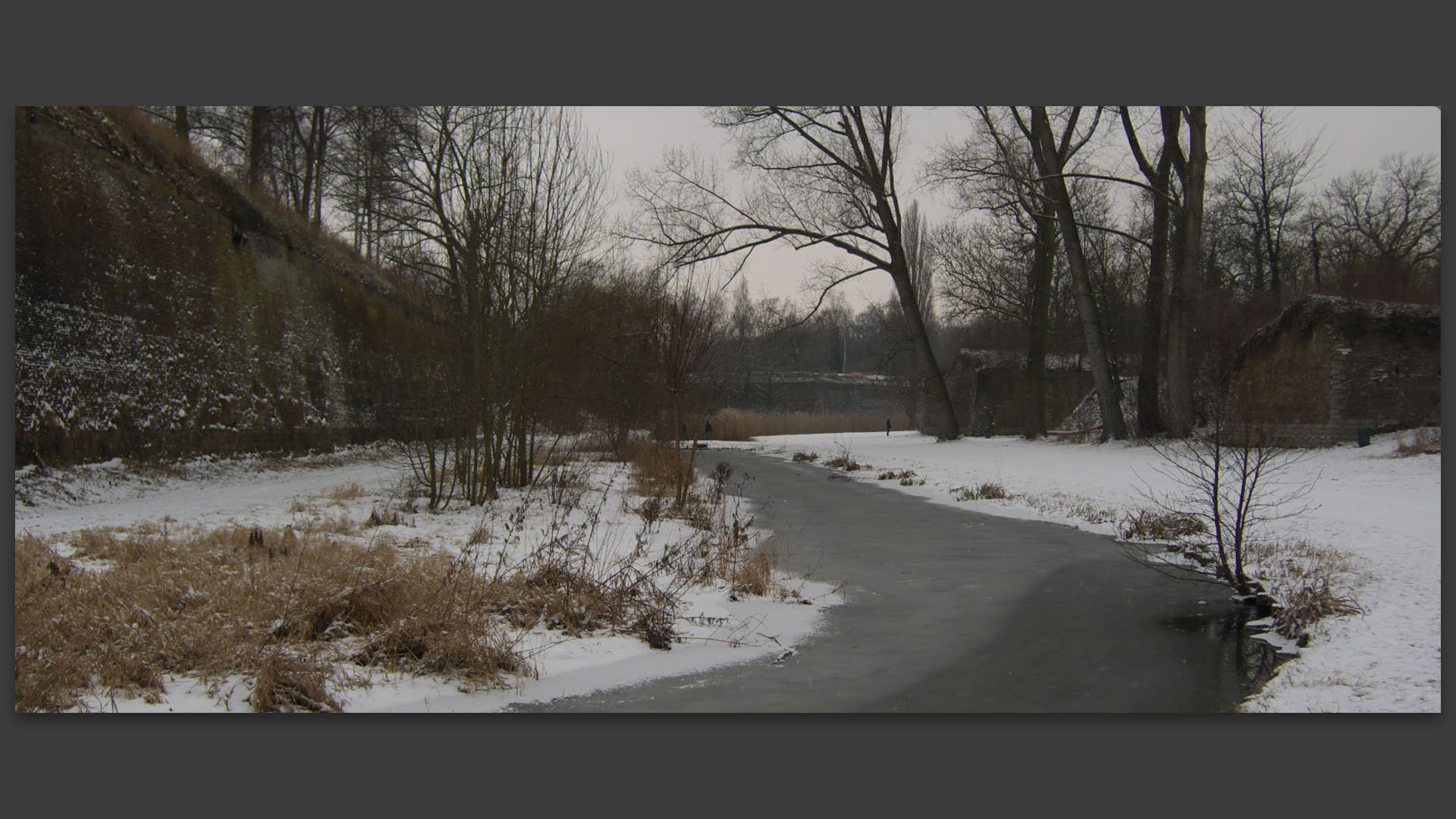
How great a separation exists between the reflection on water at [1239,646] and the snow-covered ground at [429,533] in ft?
8.54

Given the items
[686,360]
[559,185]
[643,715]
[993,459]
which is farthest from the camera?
[993,459]

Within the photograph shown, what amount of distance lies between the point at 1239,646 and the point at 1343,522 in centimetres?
403

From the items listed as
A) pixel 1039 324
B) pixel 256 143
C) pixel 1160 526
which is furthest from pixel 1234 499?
pixel 256 143

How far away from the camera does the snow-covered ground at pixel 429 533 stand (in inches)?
182

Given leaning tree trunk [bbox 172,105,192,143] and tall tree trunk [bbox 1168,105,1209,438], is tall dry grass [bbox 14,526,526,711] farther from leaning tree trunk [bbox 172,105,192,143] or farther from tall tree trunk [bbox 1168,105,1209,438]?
tall tree trunk [bbox 1168,105,1209,438]

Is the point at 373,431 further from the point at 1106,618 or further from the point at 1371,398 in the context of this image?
the point at 1371,398

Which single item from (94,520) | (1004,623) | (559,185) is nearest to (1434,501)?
(1004,623)

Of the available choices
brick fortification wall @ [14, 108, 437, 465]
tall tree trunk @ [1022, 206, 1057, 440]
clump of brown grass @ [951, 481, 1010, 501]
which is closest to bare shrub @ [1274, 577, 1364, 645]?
clump of brown grass @ [951, 481, 1010, 501]

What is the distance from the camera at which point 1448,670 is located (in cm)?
470

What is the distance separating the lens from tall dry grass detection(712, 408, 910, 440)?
38344mm

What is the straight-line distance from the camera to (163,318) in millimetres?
11656

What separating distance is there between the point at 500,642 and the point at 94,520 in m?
5.61

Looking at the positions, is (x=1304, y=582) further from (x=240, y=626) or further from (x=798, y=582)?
(x=240, y=626)
